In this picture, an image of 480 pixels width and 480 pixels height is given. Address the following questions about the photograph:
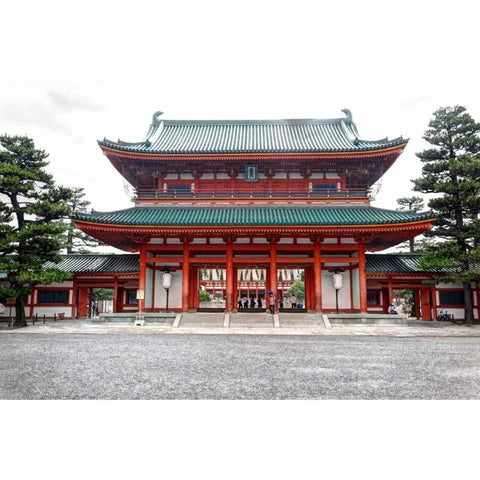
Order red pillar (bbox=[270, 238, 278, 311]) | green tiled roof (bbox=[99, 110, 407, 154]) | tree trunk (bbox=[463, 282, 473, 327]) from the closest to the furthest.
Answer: red pillar (bbox=[270, 238, 278, 311]) < tree trunk (bbox=[463, 282, 473, 327]) < green tiled roof (bbox=[99, 110, 407, 154])

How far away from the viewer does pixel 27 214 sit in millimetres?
19719

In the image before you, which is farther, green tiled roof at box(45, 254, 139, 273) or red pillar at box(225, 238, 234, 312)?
green tiled roof at box(45, 254, 139, 273)

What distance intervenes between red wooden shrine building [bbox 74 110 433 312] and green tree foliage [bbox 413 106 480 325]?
2.19 metres

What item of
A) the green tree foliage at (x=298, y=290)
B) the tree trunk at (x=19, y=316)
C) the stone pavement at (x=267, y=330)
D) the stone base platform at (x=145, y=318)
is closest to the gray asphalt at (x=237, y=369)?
the stone pavement at (x=267, y=330)

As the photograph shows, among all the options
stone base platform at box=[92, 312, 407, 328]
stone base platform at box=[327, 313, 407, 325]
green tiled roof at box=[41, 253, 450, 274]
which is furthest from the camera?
green tiled roof at box=[41, 253, 450, 274]

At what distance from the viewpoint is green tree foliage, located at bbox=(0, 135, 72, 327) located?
61.3 ft

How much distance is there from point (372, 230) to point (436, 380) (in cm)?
1232

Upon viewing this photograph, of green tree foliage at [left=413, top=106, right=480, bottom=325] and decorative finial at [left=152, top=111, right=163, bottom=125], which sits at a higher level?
decorative finial at [left=152, top=111, right=163, bottom=125]

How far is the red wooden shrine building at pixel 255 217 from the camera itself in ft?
63.1

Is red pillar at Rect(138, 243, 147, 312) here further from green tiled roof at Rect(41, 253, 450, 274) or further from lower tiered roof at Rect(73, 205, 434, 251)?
green tiled roof at Rect(41, 253, 450, 274)

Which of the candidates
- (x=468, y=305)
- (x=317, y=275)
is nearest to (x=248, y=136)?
(x=317, y=275)

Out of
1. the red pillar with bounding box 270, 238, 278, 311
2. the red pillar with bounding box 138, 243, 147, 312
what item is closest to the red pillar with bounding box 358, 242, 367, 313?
the red pillar with bounding box 270, 238, 278, 311

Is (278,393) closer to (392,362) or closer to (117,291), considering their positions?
(392,362)

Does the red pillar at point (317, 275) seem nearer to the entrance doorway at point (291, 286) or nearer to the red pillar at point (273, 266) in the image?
the red pillar at point (273, 266)
